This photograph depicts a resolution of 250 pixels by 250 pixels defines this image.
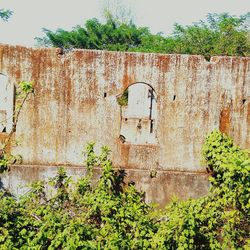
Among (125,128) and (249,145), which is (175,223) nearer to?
(249,145)

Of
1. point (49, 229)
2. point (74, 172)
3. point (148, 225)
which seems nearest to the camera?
point (49, 229)

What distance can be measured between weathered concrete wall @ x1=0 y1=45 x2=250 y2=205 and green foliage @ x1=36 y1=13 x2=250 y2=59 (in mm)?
10637

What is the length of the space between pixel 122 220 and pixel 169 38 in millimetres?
16903

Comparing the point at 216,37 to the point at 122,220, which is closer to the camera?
the point at 122,220

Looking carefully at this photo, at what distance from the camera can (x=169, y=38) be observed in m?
21.2

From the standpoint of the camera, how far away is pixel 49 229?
4.96m

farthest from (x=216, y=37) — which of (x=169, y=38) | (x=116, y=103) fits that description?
(x=116, y=103)

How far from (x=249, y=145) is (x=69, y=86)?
3326mm

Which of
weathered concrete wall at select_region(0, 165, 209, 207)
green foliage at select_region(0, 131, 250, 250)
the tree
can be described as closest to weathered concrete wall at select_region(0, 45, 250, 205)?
weathered concrete wall at select_region(0, 165, 209, 207)

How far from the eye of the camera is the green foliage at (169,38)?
1764cm

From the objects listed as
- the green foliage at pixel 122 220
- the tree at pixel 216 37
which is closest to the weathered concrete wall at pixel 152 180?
the green foliage at pixel 122 220

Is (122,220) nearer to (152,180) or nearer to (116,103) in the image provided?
(152,180)

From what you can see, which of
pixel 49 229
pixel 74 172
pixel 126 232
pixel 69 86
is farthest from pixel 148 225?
pixel 69 86

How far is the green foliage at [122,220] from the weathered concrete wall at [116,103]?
74cm
